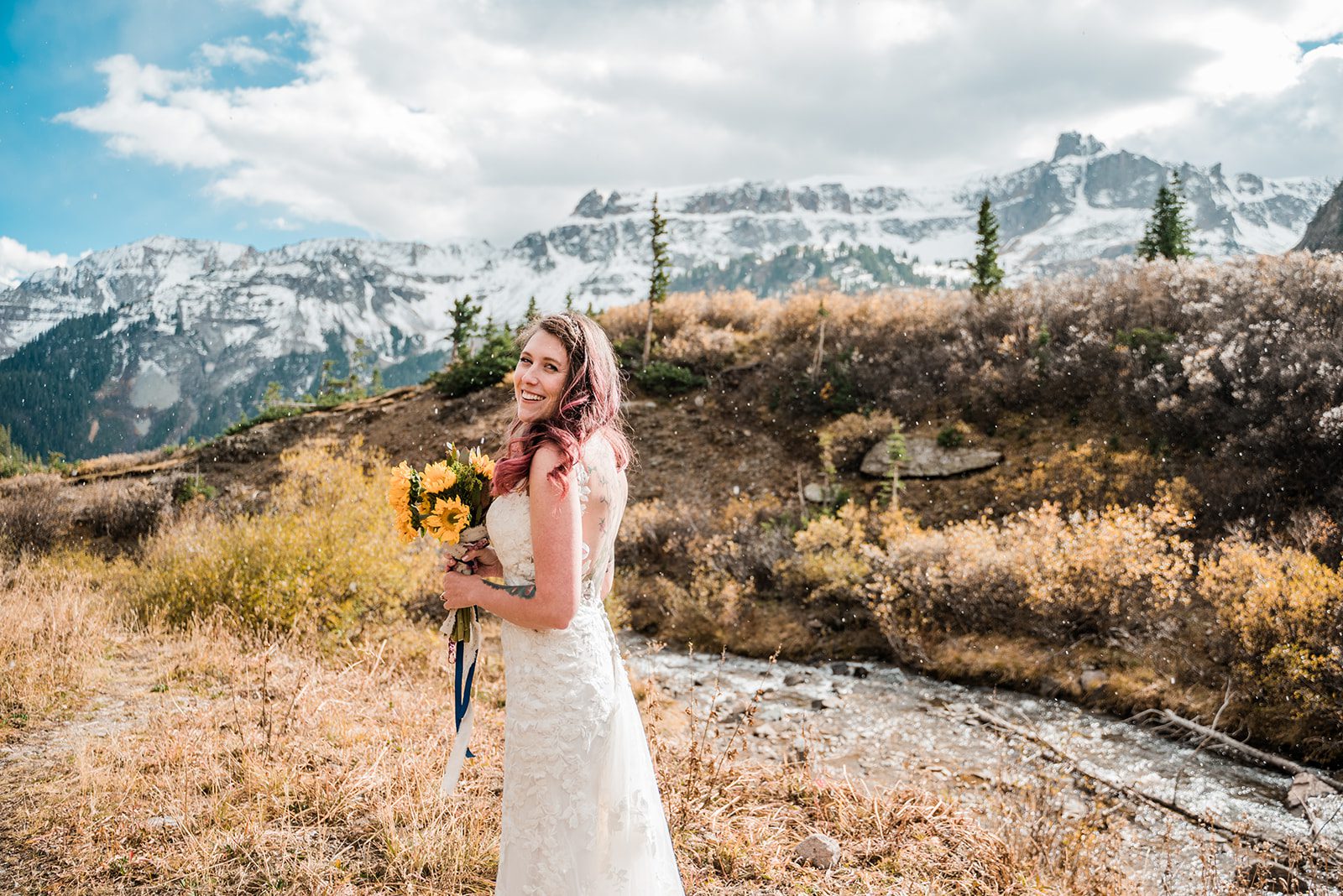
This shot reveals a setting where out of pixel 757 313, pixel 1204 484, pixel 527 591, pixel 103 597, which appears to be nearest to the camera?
pixel 527 591

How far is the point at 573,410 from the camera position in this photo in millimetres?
2416

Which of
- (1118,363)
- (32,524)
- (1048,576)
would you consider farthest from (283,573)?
(1118,363)

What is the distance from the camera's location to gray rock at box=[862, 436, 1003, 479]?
13.6 meters

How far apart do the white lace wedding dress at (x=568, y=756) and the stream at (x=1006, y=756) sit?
207 cm

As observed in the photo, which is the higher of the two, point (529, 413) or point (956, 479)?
point (529, 413)

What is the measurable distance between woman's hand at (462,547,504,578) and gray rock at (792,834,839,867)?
2.67m

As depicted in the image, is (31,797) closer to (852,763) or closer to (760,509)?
(852,763)

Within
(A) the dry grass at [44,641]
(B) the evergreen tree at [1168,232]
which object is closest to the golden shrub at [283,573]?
(A) the dry grass at [44,641]

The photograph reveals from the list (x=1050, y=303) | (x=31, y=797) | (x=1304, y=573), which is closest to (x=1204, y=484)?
(x=1304, y=573)

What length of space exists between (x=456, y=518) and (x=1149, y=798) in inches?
261

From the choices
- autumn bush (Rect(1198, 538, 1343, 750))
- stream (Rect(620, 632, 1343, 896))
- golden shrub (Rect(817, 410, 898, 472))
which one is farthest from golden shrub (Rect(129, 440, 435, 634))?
autumn bush (Rect(1198, 538, 1343, 750))

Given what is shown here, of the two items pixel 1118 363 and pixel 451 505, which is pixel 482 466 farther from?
pixel 1118 363

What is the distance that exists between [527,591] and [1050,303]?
1704 cm

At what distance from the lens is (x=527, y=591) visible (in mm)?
2395
